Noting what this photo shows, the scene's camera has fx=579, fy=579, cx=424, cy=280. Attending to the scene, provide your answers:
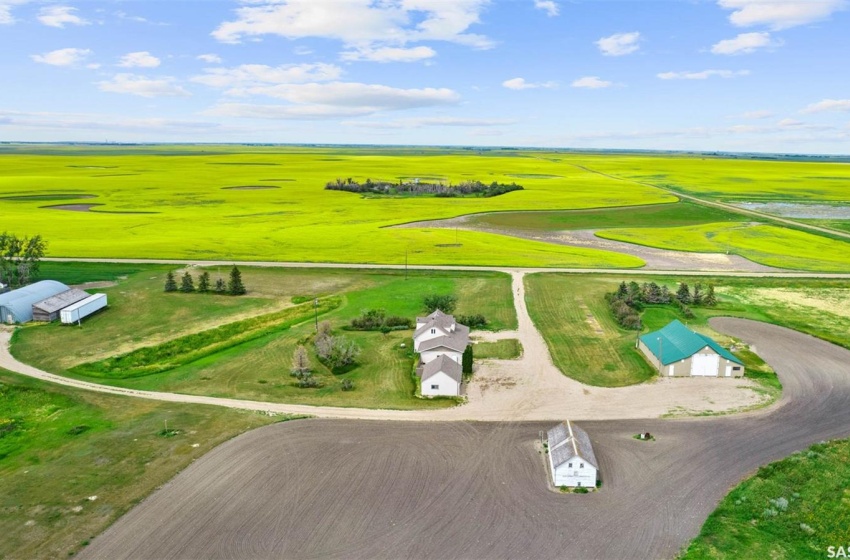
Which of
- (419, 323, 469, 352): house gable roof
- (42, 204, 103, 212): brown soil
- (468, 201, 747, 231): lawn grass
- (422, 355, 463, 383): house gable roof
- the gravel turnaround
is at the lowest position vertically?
the gravel turnaround

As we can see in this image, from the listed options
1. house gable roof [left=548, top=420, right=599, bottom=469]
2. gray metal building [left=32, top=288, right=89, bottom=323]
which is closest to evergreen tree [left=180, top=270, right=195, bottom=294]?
gray metal building [left=32, top=288, right=89, bottom=323]

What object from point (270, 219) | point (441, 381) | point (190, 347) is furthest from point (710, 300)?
point (270, 219)

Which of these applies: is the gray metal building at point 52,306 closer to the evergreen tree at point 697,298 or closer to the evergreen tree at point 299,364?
the evergreen tree at point 299,364

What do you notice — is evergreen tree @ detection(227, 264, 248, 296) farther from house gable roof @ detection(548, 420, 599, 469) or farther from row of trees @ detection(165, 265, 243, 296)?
house gable roof @ detection(548, 420, 599, 469)

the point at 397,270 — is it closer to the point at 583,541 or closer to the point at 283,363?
the point at 283,363

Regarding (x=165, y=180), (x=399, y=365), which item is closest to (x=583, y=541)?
(x=399, y=365)

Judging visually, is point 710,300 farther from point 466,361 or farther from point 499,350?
point 466,361
